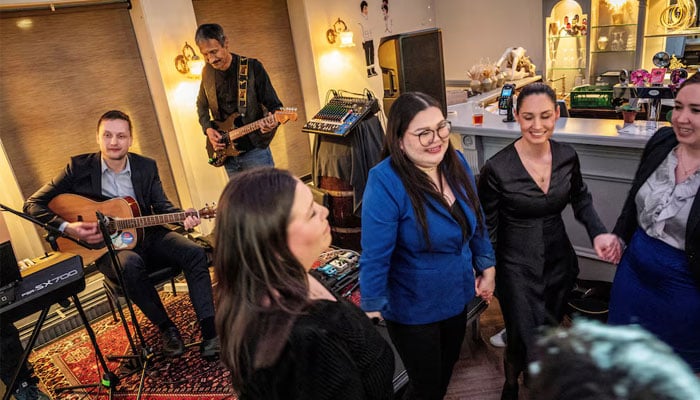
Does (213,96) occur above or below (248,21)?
below

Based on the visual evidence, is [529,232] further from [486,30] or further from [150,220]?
[486,30]

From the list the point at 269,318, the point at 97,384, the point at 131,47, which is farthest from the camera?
the point at 131,47

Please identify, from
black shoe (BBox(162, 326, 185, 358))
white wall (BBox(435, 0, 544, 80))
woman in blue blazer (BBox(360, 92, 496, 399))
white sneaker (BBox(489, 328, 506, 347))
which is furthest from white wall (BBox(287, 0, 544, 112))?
woman in blue blazer (BBox(360, 92, 496, 399))

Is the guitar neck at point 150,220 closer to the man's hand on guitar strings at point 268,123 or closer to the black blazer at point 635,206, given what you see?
the man's hand on guitar strings at point 268,123

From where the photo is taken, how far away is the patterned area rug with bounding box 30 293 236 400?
2.51m

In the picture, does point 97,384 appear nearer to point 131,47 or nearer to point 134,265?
point 134,265

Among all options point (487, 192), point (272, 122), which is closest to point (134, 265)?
point (272, 122)

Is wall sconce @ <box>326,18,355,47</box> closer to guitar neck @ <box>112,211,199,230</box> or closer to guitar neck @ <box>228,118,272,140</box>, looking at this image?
guitar neck @ <box>228,118,272,140</box>

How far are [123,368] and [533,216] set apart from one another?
2.38 metres

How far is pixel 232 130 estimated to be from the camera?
3508 millimetres

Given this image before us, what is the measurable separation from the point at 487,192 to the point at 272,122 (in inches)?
76.8

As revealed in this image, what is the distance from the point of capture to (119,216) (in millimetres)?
2711

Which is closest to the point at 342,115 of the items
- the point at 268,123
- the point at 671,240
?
the point at 268,123

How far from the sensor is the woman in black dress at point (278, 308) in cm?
90
